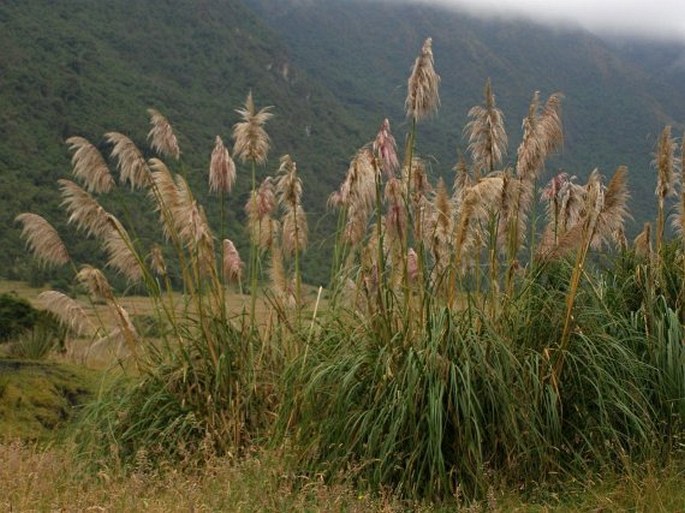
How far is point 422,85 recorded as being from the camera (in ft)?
20.4

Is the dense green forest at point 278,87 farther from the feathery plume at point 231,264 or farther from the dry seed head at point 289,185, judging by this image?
the feathery plume at point 231,264

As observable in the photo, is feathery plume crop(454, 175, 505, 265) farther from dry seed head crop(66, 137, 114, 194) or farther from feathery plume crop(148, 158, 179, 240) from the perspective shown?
dry seed head crop(66, 137, 114, 194)

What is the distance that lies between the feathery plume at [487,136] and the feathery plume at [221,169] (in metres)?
1.99

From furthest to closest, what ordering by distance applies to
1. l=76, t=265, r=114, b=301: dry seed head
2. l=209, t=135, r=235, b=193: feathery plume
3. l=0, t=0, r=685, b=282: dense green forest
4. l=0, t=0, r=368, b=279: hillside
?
l=0, t=0, r=368, b=279: hillside
l=0, t=0, r=685, b=282: dense green forest
l=209, t=135, r=235, b=193: feathery plume
l=76, t=265, r=114, b=301: dry seed head

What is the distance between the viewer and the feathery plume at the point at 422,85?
6203mm

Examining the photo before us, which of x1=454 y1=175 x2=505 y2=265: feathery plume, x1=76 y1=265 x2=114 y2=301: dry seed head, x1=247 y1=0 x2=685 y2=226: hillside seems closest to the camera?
x1=454 y1=175 x2=505 y2=265: feathery plume

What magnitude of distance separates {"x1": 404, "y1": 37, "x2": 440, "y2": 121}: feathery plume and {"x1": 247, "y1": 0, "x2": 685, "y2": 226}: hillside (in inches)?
2138

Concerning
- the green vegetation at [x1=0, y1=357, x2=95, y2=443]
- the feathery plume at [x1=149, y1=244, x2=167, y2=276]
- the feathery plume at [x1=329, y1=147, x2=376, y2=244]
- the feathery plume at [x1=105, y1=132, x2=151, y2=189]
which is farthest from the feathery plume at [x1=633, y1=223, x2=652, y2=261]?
the green vegetation at [x1=0, y1=357, x2=95, y2=443]

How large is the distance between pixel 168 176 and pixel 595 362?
3.60 meters

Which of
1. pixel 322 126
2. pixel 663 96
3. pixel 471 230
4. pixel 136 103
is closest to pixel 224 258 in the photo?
pixel 471 230

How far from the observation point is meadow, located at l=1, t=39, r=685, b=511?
16.9ft

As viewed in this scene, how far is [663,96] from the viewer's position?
133875mm

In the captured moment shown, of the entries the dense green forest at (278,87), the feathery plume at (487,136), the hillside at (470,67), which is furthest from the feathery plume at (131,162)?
the hillside at (470,67)

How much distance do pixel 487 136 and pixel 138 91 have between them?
65205mm
